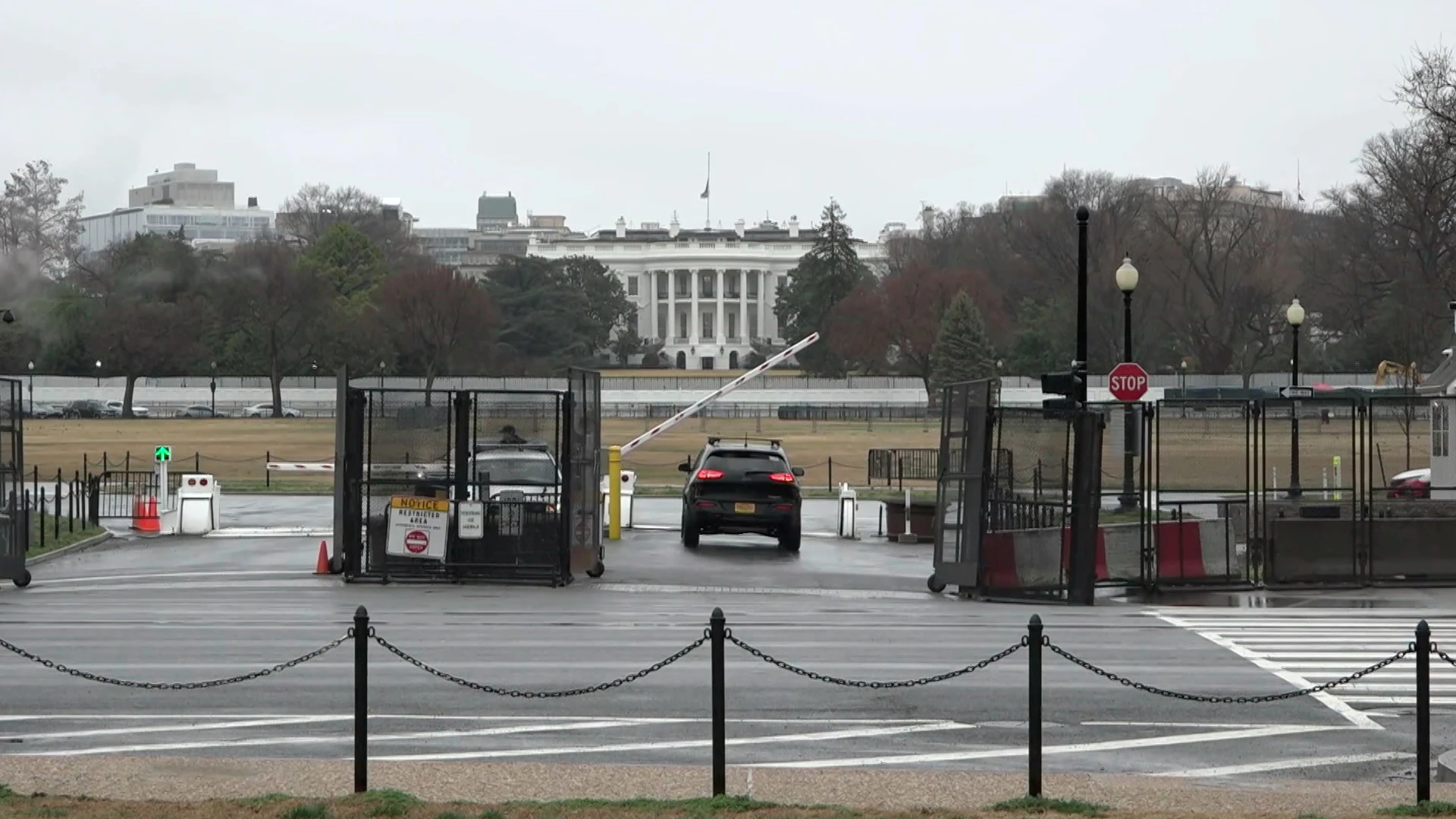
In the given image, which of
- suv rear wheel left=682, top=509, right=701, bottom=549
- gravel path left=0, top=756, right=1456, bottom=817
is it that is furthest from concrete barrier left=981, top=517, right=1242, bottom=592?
gravel path left=0, top=756, right=1456, bottom=817

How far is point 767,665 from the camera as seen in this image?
16281 mm

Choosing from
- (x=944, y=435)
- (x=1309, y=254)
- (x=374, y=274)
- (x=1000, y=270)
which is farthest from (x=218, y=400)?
(x=944, y=435)

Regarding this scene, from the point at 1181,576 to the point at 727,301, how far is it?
171 metres

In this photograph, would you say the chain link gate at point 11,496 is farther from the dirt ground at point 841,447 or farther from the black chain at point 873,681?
the black chain at point 873,681

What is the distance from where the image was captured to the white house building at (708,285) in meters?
193

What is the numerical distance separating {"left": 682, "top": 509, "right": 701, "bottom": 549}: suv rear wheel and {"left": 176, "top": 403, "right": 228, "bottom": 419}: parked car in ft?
268

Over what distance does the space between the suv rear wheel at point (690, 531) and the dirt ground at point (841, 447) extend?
6864mm

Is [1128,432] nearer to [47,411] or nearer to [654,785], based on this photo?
[654,785]

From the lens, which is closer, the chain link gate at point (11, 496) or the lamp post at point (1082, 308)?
the chain link gate at point (11, 496)

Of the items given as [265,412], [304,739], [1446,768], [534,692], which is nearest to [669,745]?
[534,692]

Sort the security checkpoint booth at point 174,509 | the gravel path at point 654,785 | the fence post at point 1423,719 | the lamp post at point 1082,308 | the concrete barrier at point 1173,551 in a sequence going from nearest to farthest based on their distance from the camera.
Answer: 1. the gravel path at point 654,785
2. the fence post at point 1423,719
3. the concrete barrier at point 1173,551
4. the lamp post at point 1082,308
5. the security checkpoint booth at point 174,509

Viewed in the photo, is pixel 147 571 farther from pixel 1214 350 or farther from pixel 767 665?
pixel 1214 350

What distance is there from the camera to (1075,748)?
12.2 meters

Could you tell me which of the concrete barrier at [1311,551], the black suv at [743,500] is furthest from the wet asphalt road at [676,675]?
the black suv at [743,500]
